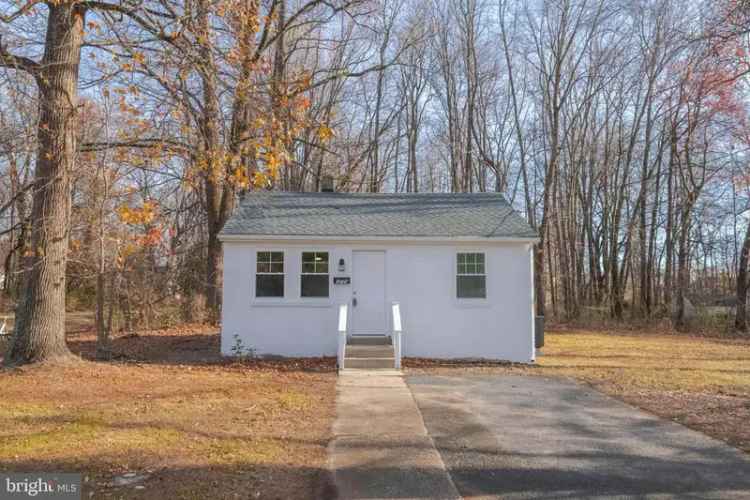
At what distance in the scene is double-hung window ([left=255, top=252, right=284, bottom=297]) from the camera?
40.7ft

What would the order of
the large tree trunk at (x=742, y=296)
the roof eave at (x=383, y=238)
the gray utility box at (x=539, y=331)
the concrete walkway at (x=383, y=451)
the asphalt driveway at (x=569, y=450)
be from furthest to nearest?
the large tree trunk at (x=742, y=296)
the gray utility box at (x=539, y=331)
the roof eave at (x=383, y=238)
the asphalt driveway at (x=569, y=450)
the concrete walkway at (x=383, y=451)

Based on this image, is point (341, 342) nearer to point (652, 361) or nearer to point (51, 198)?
point (51, 198)

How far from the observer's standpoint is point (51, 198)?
969 centimetres

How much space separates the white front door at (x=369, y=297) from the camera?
1251 cm

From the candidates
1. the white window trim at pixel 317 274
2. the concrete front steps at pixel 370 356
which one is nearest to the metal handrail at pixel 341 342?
the concrete front steps at pixel 370 356

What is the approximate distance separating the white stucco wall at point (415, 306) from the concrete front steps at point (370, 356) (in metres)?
0.89

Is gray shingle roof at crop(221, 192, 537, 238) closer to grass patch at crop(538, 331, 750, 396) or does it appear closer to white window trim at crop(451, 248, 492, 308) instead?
white window trim at crop(451, 248, 492, 308)

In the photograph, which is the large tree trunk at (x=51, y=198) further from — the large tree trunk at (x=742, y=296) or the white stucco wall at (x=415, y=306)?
the large tree trunk at (x=742, y=296)

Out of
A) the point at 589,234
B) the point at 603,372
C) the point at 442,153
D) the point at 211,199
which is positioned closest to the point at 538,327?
the point at 603,372

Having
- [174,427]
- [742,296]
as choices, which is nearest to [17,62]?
[174,427]

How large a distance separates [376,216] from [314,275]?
2.22 meters

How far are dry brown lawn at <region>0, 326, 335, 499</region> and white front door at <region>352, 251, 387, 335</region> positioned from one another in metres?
1.87

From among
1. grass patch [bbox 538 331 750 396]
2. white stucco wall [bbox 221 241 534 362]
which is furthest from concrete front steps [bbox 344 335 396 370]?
grass patch [bbox 538 331 750 396]

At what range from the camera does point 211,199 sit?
18984 mm
